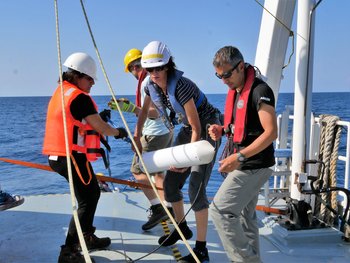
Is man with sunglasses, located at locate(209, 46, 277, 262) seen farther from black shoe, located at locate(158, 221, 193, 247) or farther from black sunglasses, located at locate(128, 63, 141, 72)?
black sunglasses, located at locate(128, 63, 141, 72)

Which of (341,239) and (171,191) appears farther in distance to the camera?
(341,239)

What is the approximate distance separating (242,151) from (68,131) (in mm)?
1390

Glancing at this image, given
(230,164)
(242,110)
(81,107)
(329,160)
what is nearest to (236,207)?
(230,164)

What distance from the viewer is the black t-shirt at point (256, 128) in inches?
101

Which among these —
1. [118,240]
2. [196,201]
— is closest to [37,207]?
[118,240]

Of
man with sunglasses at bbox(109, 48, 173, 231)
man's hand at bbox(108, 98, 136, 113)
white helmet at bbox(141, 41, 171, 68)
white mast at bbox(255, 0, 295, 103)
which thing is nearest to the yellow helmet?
man with sunglasses at bbox(109, 48, 173, 231)

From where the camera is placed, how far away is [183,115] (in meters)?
3.20

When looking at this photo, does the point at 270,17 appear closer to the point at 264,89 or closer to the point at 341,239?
the point at 264,89

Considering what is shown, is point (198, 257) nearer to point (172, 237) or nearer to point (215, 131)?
point (172, 237)

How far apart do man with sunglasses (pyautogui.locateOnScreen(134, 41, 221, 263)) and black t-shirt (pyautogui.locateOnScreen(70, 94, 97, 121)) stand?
522 mm

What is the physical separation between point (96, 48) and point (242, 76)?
1234mm

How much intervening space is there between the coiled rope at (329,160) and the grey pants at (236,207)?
163 cm

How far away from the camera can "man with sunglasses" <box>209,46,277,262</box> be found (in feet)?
8.29

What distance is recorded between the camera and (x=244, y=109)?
2.62 meters
